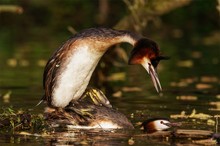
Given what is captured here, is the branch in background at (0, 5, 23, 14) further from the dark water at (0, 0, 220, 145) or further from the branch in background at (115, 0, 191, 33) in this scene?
the branch in background at (115, 0, 191, 33)

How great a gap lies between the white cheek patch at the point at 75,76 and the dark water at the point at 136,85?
0.84 meters

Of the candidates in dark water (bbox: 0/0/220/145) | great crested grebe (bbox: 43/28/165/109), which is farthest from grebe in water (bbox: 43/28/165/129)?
dark water (bbox: 0/0/220/145)

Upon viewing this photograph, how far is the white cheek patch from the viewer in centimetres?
1230

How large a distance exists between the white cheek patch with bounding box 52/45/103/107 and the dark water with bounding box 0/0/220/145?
84 centimetres

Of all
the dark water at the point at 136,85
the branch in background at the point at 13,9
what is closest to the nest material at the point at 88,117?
the dark water at the point at 136,85

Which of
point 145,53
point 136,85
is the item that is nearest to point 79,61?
point 145,53

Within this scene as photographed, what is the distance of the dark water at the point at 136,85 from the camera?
38.4 feet

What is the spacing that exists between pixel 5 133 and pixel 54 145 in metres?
1.13

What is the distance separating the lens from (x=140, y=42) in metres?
11.8

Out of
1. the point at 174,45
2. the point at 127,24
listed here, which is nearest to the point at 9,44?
the point at 174,45

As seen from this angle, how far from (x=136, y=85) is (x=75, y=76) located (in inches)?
228

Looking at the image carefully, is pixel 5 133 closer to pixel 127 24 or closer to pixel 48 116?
pixel 48 116

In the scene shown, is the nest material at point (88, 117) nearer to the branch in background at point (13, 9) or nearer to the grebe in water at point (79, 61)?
the grebe in water at point (79, 61)

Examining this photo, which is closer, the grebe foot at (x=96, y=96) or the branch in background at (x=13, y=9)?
the grebe foot at (x=96, y=96)
